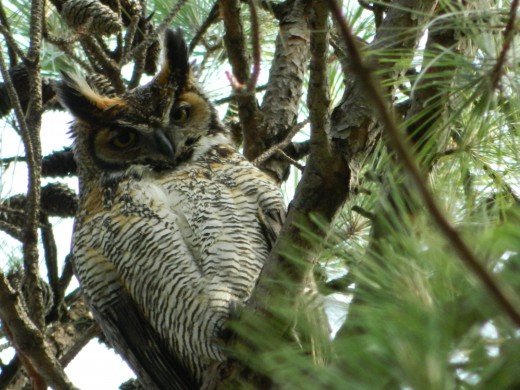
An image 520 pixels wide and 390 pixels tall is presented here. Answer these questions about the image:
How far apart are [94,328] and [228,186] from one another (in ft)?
2.45

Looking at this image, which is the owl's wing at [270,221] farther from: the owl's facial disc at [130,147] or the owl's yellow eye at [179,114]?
the owl's yellow eye at [179,114]

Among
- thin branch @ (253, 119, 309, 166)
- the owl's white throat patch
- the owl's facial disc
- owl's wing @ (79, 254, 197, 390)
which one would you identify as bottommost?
owl's wing @ (79, 254, 197, 390)

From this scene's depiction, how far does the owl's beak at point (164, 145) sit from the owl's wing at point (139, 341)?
1.56 ft

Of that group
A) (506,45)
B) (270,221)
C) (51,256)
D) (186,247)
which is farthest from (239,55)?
(506,45)

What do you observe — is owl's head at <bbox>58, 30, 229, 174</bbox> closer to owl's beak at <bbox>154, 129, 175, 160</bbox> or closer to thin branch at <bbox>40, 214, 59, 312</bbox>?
owl's beak at <bbox>154, 129, 175, 160</bbox>

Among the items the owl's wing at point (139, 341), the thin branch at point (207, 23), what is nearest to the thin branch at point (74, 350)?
the owl's wing at point (139, 341)

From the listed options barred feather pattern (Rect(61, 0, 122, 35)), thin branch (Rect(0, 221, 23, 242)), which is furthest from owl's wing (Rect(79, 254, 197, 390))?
barred feather pattern (Rect(61, 0, 122, 35))

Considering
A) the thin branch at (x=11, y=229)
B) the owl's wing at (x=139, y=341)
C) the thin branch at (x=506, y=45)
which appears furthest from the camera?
the owl's wing at (x=139, y=341)

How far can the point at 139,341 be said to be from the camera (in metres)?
2.96

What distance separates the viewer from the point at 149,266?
2797 mm

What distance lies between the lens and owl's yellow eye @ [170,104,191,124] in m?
3.31

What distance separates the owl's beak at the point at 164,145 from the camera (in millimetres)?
3084

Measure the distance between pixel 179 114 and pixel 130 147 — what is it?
0.24m

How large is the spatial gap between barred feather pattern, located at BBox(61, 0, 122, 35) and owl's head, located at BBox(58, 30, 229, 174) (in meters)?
0.35
